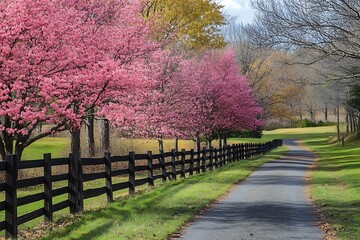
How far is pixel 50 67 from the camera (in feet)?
53.7

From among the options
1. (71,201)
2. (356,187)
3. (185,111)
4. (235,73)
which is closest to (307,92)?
(235,73)

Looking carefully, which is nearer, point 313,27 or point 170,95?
point 313,27

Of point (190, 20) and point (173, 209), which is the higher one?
point (190, 20)

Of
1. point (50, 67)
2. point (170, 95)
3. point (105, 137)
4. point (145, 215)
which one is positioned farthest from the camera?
point (105, 137)

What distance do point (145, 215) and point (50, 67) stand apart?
259 inches

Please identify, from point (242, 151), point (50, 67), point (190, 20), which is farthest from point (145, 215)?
point (242, 151)

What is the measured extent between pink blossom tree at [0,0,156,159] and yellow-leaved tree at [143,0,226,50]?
1423 cm

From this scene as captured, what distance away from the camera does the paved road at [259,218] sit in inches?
388

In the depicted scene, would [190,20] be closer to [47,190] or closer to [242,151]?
[242,151]

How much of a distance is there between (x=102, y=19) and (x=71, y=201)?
351 inches

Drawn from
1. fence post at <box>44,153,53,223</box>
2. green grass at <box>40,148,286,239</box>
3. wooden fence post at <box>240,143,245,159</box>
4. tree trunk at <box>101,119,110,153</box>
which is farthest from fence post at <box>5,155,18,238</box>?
wooden fence post at <box>240,143,245,159</box>

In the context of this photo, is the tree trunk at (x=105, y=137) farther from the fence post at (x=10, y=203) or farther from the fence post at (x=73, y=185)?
the fence post at (x=10, y=203)

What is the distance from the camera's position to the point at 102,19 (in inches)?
774

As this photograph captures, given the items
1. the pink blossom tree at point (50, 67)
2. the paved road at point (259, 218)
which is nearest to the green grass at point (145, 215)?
the paved road at point (259, 218)
